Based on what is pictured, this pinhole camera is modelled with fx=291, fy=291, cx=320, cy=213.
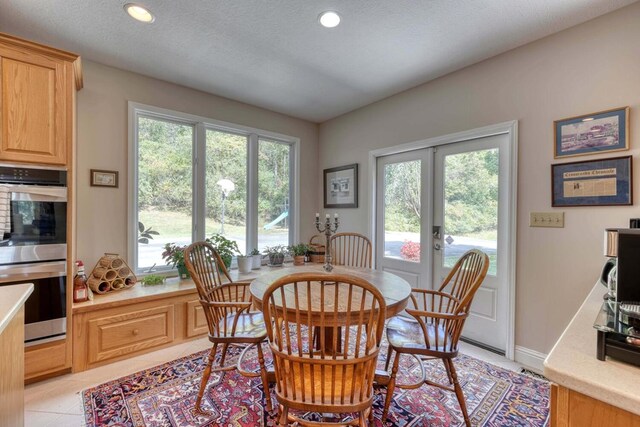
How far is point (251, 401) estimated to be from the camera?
189cm

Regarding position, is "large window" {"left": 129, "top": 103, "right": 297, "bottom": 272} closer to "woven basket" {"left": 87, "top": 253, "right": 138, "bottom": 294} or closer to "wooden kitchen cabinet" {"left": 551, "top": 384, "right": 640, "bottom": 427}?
"woven basket" {"left": 87, "top": 253, "right": 138, "bottom": 294}

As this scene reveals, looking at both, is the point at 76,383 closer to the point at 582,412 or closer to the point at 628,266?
the point at 582,412

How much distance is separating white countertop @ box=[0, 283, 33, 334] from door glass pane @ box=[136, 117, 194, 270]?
1.76 metres

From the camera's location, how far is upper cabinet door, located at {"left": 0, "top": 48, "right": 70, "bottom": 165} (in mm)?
1916

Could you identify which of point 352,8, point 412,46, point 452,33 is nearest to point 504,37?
point 452,33

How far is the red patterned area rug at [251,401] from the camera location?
5.65 feet

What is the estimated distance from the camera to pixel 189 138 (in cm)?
331

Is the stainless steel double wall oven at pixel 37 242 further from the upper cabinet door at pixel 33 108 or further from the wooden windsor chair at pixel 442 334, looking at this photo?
the wooden windsor chair at pixel 442 334

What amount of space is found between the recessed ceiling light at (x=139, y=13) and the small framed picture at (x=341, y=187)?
100 inches

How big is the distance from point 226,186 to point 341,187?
4.99ft

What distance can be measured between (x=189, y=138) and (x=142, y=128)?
0.46 m

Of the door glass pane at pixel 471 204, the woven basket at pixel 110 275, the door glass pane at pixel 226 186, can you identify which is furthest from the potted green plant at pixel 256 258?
the door glass pane at pixel 471 204

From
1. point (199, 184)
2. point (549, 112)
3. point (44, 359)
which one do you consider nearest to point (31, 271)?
point (44, 359)

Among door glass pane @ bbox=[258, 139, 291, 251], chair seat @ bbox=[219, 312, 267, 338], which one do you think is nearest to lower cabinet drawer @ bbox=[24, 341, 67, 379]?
chair seat @ bbox=[219, 312, 267, 338]
